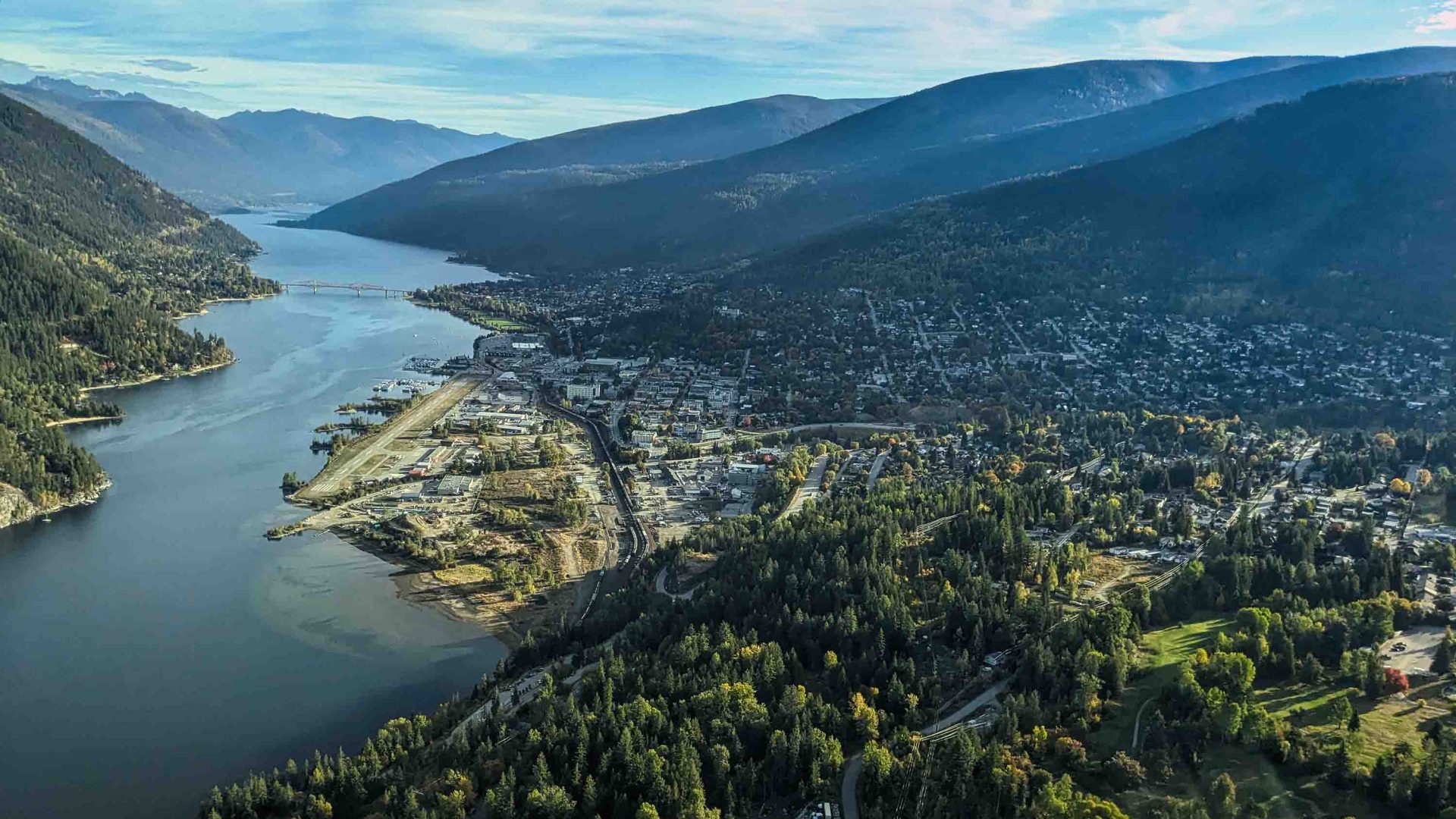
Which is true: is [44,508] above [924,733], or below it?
above

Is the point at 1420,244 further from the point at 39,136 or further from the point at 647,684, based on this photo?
the point at 39,136

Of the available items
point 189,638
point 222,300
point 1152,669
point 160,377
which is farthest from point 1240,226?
point 222,300

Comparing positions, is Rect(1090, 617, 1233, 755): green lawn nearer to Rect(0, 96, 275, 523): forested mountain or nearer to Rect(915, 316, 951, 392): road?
Rect(915, 316, 951, 392): road

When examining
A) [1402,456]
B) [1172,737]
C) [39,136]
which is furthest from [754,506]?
[39,136]

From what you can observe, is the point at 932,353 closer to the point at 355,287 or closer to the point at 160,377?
the point at 160,377

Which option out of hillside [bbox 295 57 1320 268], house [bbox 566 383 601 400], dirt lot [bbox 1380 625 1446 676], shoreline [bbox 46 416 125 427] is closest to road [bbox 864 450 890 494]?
dirt lot [bbox 1380 625 1446 676]

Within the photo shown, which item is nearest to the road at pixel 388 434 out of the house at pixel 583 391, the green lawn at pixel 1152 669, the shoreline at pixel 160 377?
the house at pixel 583 391
